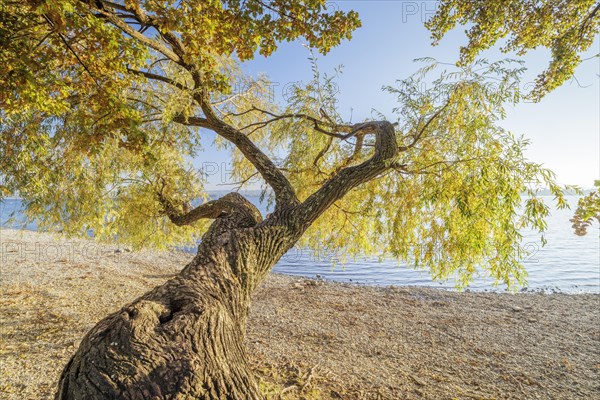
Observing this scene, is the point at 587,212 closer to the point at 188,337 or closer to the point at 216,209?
the point at 188,337

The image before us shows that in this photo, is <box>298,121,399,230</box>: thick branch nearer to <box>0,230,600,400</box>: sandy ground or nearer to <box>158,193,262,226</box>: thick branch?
<box>158,193,262,226</box>: thick branch

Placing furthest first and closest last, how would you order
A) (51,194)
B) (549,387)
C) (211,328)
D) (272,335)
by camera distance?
(272,335) < (51,194) < (549,387) < (211,328)

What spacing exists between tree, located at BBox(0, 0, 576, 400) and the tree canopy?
0.08ft

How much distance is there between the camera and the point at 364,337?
579cm

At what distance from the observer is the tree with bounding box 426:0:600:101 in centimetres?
438

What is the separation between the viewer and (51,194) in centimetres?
509

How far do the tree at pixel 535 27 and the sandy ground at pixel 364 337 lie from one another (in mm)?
4451

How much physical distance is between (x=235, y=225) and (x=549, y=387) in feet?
16.1

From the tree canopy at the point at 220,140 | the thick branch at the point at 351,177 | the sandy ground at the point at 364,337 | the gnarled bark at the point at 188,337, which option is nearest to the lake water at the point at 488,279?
the sandy ground at the point at 364,337

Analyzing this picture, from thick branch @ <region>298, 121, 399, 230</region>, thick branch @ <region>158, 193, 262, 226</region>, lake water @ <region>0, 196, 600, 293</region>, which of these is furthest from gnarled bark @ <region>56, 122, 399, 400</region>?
lake water @ <region>0, 196, 600, 293</region>

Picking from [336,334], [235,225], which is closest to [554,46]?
[235,225]

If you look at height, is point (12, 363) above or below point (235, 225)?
below

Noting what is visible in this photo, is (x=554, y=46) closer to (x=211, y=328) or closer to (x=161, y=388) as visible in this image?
(x=211, y=328)

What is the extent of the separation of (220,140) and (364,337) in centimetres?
495
